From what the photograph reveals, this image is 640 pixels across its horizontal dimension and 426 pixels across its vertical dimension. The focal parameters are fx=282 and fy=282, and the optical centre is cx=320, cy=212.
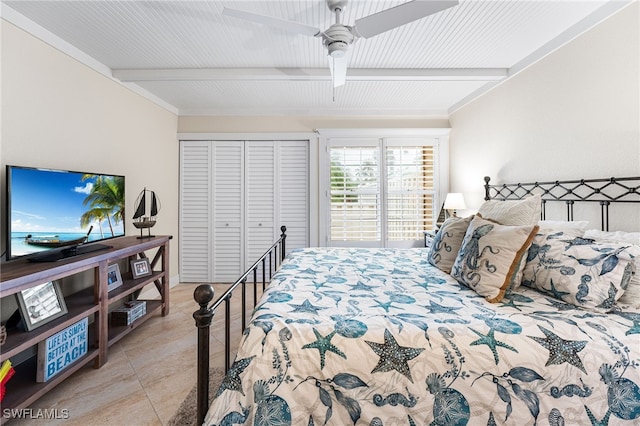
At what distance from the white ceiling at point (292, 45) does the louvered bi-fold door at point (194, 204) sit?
79 cm

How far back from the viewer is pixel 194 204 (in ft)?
13.4

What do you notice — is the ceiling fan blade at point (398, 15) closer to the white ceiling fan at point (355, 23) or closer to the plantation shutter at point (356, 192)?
the white ceiling fan at point (355, 23)

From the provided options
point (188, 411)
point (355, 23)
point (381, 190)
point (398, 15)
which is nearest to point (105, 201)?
point (188, 411)

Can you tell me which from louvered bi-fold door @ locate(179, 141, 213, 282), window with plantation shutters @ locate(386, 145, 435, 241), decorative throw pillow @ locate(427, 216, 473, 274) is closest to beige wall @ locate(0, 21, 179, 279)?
louvered bi-fold door @ locate(179, 141, 213, 282)

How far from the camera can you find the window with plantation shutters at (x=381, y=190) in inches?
159

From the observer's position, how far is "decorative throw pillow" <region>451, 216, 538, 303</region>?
Result: 4.67 feet

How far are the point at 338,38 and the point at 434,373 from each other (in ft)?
6.25

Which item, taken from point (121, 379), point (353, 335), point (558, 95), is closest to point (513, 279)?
point (353, 335)

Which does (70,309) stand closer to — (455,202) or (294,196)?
(294,196)

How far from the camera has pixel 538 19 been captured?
2045mm

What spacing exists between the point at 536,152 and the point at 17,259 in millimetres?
3926

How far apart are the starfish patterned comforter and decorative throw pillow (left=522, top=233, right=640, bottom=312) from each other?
137mm

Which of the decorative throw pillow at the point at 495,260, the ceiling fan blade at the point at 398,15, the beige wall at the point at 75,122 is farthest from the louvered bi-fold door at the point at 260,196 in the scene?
the decorative throw pillow at the point at 495,260

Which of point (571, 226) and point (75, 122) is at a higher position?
point (75, 122)
